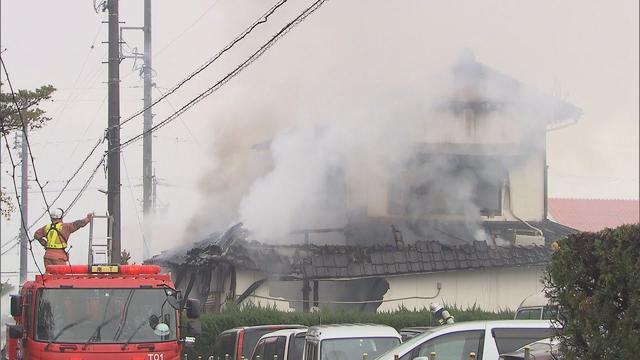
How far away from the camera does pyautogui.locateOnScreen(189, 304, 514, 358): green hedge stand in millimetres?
20031

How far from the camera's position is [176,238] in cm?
2591

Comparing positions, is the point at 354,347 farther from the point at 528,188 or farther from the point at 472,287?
the point at 528,188

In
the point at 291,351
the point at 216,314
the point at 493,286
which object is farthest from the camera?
the point at 493,286

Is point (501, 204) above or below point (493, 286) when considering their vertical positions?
above

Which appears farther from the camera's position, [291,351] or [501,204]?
[501,204]

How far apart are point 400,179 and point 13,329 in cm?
1274

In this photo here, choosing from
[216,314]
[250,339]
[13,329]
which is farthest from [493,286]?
[13,329]

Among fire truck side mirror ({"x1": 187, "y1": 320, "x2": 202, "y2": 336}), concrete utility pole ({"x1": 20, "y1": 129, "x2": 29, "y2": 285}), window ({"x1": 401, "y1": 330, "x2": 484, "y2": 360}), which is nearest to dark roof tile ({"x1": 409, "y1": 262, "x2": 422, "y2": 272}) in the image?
fire truck side mirror ({"x1": 187, "y1": 320, "x2": 202, "y2": 336})

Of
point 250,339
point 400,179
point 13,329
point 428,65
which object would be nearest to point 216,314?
point 250,339

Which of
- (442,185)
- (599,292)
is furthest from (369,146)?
(599,292)

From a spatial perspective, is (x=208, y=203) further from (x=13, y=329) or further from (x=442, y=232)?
(x=13, y=329)

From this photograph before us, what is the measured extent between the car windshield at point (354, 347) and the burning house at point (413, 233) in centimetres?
895

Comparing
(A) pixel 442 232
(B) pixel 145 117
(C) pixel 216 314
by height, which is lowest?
(C) pixel 216 314

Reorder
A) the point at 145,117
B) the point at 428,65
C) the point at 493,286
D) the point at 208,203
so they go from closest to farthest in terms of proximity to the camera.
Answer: the point at 428,65 < the point at 493,286 < the point at 208,203 < the point at 145,117
